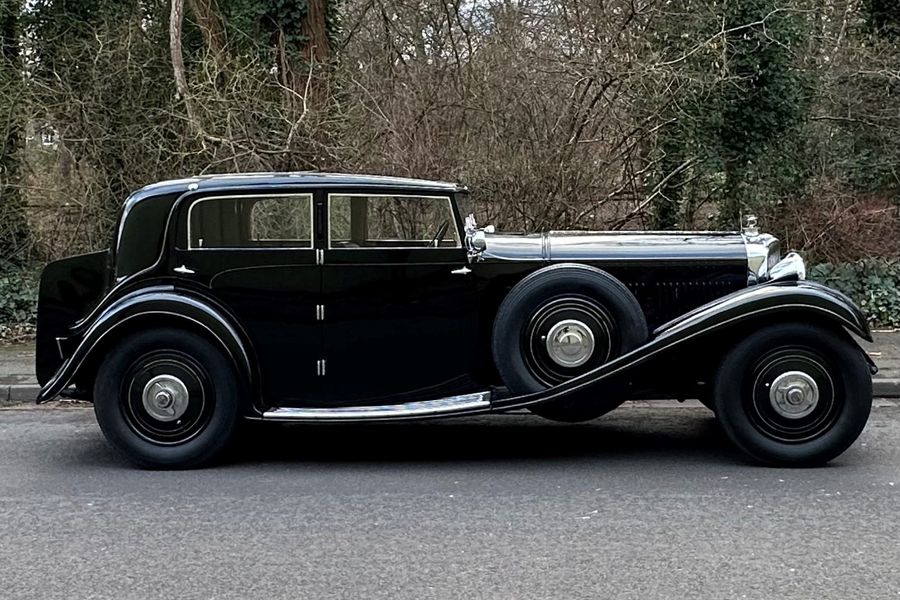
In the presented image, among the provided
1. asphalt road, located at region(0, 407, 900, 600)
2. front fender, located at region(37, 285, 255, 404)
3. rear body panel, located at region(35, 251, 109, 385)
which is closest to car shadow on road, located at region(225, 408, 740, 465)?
asphalt road, located at region(0, 407, 900, 600)

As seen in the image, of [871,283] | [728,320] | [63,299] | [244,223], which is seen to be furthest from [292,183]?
[871,283]

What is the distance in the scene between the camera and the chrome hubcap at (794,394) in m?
6.02

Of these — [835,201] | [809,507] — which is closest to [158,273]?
[809,507]

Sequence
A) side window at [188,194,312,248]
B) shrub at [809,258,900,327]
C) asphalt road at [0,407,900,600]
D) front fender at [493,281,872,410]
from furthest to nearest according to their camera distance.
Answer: shrub at [809,258,900,327], side window at [188,194,312,248], front fender at [493,281,872,410], asphalt road at [0,407,900,600]

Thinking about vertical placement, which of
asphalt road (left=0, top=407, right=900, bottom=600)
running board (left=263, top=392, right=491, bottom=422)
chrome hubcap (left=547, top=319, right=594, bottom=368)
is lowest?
asphalt road (left=0, top=407, right=900, bottom=600)

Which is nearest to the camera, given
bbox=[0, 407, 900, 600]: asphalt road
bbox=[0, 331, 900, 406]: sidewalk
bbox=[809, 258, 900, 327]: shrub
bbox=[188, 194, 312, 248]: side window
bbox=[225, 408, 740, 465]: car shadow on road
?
bbox=[0, 407, 900, 600]: asphalt road

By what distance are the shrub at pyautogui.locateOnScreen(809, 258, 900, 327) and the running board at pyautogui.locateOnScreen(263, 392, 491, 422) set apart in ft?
21.8

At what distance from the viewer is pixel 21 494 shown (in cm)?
581

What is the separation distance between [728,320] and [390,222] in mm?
2314

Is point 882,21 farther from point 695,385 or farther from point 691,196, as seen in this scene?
point 695,385

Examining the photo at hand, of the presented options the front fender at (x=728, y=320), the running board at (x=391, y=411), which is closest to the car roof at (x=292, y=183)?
the running board at (x=391, y=411)

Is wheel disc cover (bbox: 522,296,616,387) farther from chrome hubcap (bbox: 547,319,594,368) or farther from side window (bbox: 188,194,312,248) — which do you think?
side window (bbox: 188,194,312,248)

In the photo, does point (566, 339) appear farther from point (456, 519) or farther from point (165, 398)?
point (165, 398)

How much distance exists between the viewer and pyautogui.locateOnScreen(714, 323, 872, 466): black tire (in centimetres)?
602
